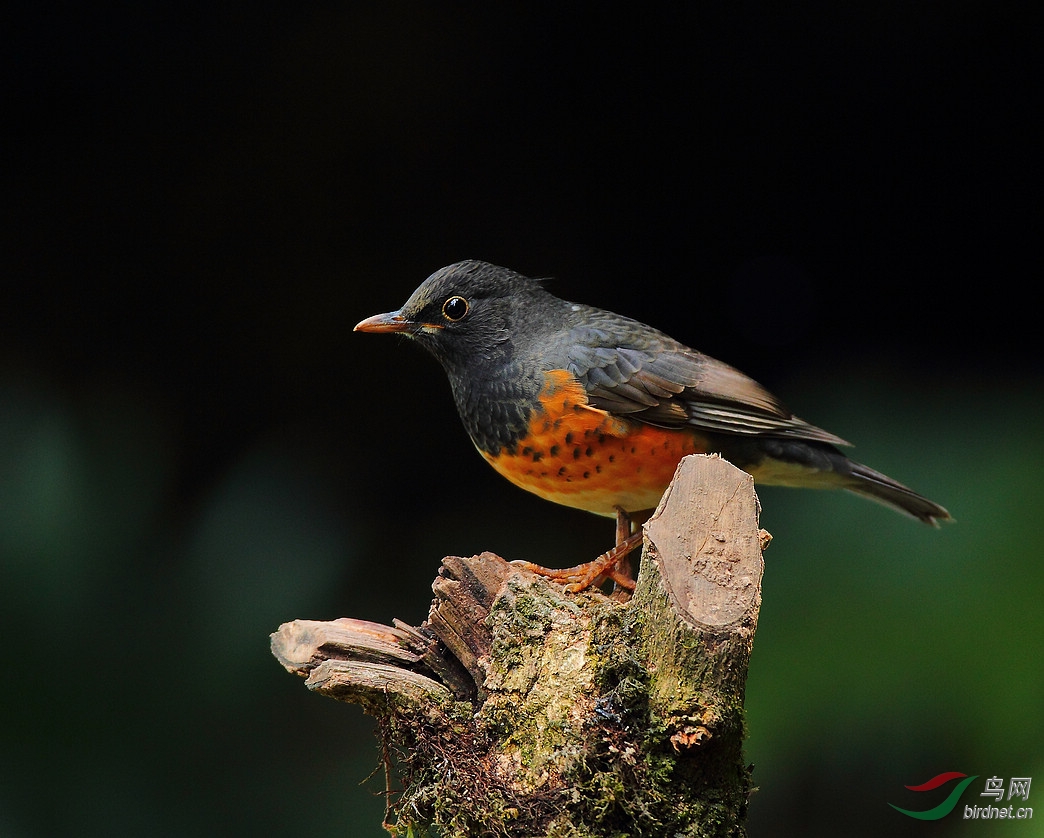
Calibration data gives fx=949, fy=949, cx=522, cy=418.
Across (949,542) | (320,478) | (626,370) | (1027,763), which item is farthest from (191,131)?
(1027,763)

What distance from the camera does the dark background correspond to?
3.89 m

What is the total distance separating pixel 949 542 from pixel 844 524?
0.44 meters

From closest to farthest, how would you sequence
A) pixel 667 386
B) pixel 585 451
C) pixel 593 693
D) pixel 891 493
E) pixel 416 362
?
1. pixel 593 693
2. pixel 585 451
3. pixel 667 386
4. pixel 891 493
5. pixel 416 362

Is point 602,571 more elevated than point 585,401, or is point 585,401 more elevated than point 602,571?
point 585,401

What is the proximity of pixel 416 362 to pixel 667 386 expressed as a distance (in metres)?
2.28

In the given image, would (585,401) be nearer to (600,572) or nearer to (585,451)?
(585,451)

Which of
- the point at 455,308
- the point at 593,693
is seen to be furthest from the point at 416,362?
the point at 593,693

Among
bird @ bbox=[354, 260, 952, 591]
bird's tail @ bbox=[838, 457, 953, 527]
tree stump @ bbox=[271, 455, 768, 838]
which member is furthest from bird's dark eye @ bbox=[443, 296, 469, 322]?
bird's tail @ bbox=[838, 457, 953, 527]

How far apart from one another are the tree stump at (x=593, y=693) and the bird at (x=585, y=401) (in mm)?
688

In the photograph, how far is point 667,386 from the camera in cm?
321

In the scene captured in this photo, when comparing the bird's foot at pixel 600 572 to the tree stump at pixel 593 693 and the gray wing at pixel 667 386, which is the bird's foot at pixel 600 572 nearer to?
the gray wing at pixel 667 386

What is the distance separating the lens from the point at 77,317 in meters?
4.60

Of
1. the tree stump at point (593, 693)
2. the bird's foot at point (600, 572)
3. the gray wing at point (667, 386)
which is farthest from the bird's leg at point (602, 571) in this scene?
the tree stump at point (593, 693)

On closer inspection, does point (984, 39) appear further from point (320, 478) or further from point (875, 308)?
point (320, 478)
